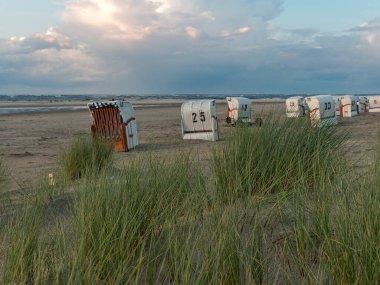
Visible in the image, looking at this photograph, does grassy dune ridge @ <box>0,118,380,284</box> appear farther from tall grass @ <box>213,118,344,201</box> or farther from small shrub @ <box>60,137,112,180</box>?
small shrub @ <box>60,137,112,180</box>

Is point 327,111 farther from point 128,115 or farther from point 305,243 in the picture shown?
point 305,243

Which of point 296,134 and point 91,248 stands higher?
point 296,134

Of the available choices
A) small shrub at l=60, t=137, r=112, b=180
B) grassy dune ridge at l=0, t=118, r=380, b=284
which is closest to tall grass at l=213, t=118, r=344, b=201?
grassy dune ridge at l=0, t=118, r=380, b=284

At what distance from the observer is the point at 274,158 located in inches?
193

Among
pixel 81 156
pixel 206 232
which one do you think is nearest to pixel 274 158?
pixel 206 232

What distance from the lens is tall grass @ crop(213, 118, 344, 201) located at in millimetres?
4605

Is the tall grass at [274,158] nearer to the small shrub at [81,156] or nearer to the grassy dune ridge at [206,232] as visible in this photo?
the grassy dune ridge at [206,232]

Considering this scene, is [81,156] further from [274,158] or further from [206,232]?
[206,232]

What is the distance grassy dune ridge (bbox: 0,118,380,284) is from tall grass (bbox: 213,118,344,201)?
2 centimetres

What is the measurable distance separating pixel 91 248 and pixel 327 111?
2332cm

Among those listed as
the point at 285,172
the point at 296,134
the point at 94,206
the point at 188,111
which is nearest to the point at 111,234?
the point at 94,206

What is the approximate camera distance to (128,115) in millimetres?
15570

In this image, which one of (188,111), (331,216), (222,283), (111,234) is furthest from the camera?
(188,111)

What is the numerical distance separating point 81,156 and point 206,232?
19.9ft
